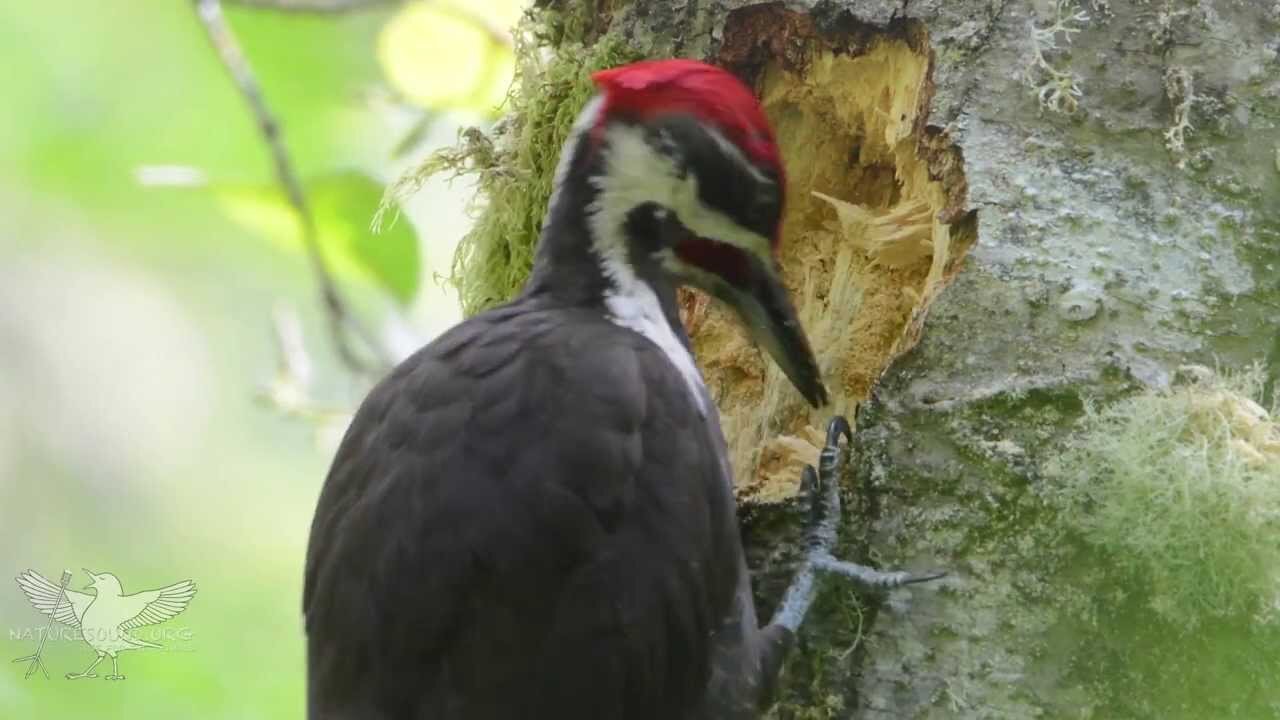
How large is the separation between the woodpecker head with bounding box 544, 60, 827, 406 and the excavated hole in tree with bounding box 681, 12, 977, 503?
0.57ft

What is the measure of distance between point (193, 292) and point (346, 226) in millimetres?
3237

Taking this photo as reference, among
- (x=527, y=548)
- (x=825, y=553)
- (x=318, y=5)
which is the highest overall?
(x=318, y=5)

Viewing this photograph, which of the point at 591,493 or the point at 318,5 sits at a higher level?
the point at 318,5

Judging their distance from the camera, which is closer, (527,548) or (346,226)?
(527,548)

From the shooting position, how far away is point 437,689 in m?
1.47

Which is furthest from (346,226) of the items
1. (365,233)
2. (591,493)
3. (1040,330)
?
(1040,330)

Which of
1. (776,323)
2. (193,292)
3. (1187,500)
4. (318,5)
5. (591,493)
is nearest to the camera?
(1187,500)

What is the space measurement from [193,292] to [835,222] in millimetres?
4203

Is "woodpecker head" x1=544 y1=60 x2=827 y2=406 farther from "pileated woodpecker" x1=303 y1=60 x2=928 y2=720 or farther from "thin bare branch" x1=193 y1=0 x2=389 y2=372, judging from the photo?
"thin bare branch" x1=193 y1=0 x2=389 y2=372

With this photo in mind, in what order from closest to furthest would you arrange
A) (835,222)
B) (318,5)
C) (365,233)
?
(835,222) → (365,233) → (318,5)

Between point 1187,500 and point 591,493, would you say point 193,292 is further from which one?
point 1187,500

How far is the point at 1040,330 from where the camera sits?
1542 millimetres

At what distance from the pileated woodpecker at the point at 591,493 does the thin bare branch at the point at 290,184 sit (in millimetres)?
1044

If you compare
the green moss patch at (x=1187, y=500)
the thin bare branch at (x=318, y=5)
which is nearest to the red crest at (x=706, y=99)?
the green moss patch at (x=1187, y=500)
